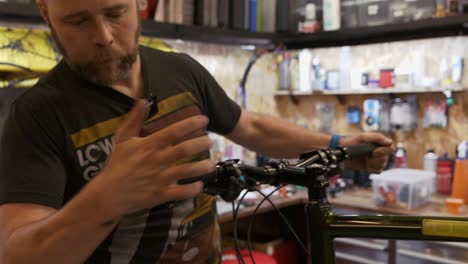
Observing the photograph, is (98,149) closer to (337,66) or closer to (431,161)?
(431,161)

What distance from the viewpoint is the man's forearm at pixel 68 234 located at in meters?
0.68

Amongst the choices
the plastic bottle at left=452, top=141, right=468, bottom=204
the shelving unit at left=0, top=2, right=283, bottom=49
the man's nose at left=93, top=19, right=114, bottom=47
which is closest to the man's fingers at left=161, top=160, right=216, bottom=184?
the man's nose at left=93, top=19, right=114, bottom=47

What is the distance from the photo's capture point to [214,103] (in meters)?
1.35

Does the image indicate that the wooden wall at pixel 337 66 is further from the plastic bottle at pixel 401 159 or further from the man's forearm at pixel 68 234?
the man's forearm at pixel 68 234

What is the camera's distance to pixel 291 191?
289 centimetres

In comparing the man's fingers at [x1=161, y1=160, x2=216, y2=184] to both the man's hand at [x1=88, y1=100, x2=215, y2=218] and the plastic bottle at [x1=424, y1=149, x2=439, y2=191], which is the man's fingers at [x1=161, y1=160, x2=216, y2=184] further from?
the plastic bottle at [x1=424, y1=149, x2=439, y2=191]

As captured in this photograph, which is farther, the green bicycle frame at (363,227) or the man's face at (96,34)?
the man's face at (96,34)

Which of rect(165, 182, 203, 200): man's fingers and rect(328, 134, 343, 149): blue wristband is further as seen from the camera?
rect(328, 134, 343, 149): blue wristband

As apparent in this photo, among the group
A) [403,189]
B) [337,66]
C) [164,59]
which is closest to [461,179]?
[403,189]

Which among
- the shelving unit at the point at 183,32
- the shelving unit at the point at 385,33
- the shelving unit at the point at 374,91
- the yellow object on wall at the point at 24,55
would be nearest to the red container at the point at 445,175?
the shelving unit at the point at 374,91

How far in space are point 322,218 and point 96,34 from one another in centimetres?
62

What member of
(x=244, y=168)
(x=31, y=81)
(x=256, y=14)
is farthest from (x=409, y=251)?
(x=31, y=81)

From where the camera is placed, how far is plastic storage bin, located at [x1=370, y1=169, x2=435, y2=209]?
2490mm

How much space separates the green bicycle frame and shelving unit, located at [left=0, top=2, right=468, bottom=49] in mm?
1799
